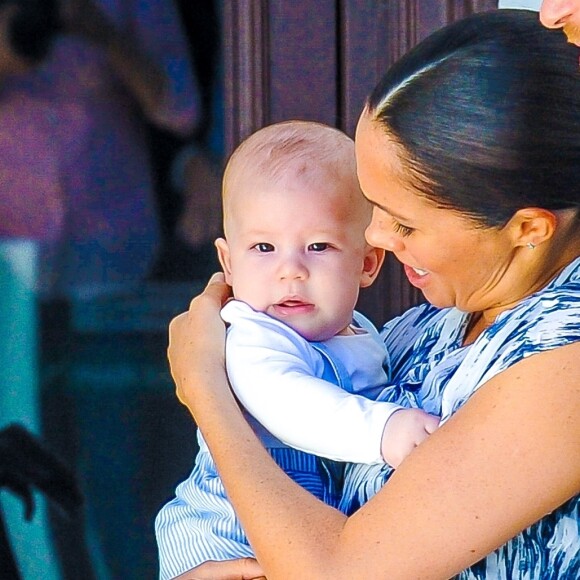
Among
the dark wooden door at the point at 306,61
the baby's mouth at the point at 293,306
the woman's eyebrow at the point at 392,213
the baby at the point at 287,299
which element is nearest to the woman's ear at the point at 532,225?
the woman's eyebrow at the point at 392,213

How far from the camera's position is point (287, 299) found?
1875 millimetres

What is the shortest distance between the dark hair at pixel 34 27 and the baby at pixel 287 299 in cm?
99

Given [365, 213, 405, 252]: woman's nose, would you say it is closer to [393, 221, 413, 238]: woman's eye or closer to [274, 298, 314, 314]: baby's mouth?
[393, 221, 413, 238]: woman's eye

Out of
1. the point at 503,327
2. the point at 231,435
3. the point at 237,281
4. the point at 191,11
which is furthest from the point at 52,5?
the point at 503,327

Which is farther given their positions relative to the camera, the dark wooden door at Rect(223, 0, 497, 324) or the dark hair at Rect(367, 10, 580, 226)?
the dark wooden door at Rect(223, 0, 497, 324)

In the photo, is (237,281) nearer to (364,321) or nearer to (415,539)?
(364,321)

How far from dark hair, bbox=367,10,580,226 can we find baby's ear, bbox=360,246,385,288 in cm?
49

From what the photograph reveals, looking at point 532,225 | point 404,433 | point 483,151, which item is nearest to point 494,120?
point 483,151

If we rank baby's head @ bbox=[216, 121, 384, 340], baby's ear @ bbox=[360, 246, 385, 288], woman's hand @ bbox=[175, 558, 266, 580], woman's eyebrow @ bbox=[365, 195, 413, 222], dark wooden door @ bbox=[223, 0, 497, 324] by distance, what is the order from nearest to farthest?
woman's eyebrow @ bbox=[365, 195, 413, 222], woman's hand @ bbox=[175, 558, 266, 580], baby's head @ bbox=[216, 121, 384, 340], baby's ear @ bbox=[360, 246, 385, 288], dark wooden door @ bbox=[223, 0, 497, 324]

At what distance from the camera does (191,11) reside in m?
2.72

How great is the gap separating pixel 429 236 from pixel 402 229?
0.05 m

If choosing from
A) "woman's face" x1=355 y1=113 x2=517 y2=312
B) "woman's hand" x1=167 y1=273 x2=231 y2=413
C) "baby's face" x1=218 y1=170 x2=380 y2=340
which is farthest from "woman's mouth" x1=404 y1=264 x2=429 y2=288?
"woman's hand" x1=167 y1=273 x2=231 y2=413

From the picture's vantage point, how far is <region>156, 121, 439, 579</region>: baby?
71.6 inches

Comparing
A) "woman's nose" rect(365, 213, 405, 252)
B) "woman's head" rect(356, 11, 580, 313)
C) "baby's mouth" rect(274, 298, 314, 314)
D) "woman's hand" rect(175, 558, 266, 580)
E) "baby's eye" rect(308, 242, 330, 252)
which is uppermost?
"woman's head" rect(356, 11, 580, 313)
